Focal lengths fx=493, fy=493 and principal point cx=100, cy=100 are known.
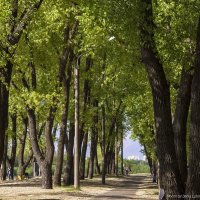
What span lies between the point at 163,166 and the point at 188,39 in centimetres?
420

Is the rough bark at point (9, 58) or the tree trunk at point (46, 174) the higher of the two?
the rough bark at point (9, 58)

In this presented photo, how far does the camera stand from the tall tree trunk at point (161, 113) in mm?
12027

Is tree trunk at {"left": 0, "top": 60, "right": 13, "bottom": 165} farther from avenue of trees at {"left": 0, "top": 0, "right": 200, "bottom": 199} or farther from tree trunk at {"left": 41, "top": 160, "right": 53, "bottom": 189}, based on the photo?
tree trunk at {"left": 41, "top": 160, "right": 53, "bottom": 189}

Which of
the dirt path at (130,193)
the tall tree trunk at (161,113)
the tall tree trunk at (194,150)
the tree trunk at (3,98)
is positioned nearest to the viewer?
the tall tree trunk at (194,150)

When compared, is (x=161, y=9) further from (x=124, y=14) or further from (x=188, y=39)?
(x=124, y=14)

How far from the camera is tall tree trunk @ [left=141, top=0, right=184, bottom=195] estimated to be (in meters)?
12.0

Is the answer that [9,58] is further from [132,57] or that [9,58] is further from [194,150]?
[194,150]

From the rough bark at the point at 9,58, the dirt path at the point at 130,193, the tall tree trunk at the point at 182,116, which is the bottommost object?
the dirt path at the point at 130,193

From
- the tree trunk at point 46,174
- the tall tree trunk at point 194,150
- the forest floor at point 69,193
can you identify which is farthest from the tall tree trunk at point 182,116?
the tree trunk at point 46,174

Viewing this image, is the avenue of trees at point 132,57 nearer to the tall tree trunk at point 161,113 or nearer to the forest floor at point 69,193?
the tall tree trunk at point 161,113

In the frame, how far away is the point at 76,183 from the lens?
26.5 m

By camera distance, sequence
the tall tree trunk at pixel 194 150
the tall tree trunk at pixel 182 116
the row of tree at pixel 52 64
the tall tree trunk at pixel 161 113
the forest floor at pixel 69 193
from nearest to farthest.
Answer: the tall tree trunk at pixel 194 150
the tall tree trunk at pixel 161 113
the tall tree trunk at pixel 182 116
the row of tree at pixel 52 64
the forest floor at pixel 69 193

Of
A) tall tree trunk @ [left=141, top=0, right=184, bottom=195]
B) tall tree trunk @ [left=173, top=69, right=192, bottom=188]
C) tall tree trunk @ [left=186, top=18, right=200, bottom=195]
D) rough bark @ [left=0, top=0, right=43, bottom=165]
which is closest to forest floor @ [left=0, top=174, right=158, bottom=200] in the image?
rough bark @ [left=0, top=0, right=43, bottom=165]

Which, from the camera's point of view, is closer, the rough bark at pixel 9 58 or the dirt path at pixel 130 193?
the rough bark at pixel 9 58
